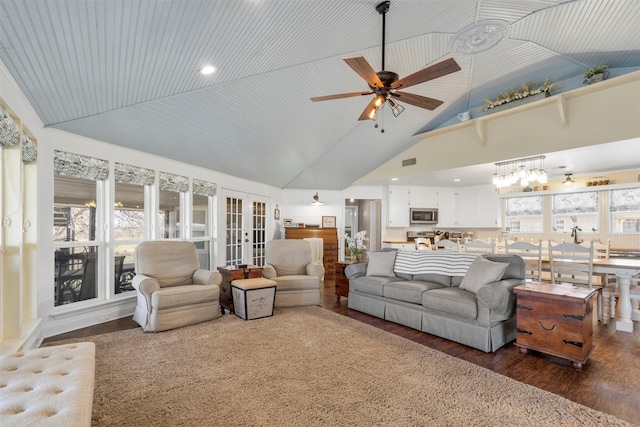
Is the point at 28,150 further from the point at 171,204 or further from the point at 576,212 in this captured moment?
the point at 576,212

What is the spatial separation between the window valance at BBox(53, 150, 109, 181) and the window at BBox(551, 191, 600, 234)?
8.01 m

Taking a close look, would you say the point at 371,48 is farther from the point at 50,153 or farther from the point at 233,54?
the point at 50,153

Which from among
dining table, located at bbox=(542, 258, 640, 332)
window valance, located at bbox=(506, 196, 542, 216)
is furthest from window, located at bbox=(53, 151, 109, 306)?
window valance, located at bbox=(506, 196, 542, 216)

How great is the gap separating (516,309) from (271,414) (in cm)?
257

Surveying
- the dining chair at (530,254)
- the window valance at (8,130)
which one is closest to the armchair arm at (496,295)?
the dining chair at (530,254)

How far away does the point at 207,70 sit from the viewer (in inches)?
124

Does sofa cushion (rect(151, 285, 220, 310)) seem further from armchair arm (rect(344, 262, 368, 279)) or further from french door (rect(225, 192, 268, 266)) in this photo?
french door (rect(225, 192, 268, 266))

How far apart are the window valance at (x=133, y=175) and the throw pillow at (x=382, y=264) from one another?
3409 mm

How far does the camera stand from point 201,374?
254cm

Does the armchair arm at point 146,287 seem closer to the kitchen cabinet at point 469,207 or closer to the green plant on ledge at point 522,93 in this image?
the green plant on ledge at point 522,93

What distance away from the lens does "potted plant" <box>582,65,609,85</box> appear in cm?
421

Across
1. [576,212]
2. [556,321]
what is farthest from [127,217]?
[576,212]

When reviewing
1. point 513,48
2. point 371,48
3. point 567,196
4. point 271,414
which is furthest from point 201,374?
point 567,196

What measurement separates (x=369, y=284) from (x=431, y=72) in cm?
271
